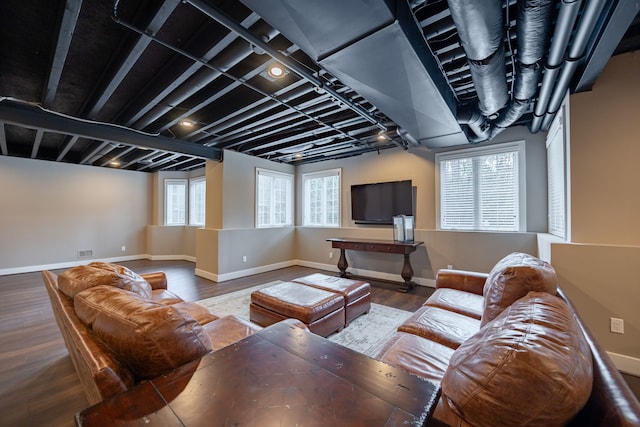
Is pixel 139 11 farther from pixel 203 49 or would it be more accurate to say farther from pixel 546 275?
pixel 546 275

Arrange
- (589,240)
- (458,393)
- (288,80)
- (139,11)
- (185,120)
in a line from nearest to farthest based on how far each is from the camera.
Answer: (458,393), (139,11), (589,240), (288,80), (185,120)

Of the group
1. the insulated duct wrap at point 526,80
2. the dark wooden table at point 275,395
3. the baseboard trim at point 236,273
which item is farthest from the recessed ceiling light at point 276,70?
the baseboard trim at point 236,273

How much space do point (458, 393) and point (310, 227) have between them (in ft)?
17.8

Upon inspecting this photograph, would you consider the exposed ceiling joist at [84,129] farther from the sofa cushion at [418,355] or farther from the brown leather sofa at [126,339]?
the sofa cushion at [418,355]

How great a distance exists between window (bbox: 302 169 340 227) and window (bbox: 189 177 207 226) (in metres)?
3.03

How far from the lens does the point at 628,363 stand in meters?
2.14

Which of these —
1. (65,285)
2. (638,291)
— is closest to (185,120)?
(65,285)

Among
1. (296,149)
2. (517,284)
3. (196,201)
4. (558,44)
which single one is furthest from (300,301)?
(196,201)

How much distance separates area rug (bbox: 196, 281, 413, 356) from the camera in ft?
8.33

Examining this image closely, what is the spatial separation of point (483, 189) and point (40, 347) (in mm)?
5893

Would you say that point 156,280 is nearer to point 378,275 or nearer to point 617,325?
point 378,275

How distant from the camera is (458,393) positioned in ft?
2.79

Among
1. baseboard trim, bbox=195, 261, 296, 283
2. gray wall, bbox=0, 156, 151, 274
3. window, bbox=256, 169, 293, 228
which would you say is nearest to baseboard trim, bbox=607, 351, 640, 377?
baseboard trim, bbox=195, 261, 296, 283

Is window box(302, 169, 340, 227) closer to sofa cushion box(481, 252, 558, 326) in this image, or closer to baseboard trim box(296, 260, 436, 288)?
baseboard trim box(296, 260, 436, 288)
